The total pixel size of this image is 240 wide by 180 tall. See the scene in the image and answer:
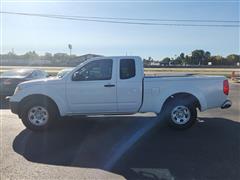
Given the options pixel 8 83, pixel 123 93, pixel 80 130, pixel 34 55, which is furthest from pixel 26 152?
pixel 34 55

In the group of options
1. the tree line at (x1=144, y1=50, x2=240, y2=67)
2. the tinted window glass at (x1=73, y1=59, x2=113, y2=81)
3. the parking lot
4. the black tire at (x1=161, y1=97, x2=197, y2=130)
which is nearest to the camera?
the parking lot

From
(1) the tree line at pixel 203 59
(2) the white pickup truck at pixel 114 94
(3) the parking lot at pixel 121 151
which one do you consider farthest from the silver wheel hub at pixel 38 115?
(1) the tree line at pixel 203 59

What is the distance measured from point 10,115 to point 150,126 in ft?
15.7

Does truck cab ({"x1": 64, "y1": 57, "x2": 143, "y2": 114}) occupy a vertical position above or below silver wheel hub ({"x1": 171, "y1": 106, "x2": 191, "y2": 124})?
above

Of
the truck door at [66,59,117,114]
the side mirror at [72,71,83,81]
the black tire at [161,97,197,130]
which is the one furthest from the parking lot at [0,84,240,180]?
the side mirror at [72,71,83,81]

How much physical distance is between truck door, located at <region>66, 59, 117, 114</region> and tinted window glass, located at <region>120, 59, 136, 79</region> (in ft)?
0.67

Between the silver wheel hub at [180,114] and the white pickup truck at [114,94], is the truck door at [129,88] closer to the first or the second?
the white pickup truck at [114,94]

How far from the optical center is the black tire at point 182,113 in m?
8.38

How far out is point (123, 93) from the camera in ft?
27.7

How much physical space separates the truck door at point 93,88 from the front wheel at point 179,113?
4.50ft

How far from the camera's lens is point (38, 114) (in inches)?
337

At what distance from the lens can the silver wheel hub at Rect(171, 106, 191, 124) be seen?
8.42 m

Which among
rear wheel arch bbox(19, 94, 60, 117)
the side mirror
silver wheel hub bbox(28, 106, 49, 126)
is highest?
the side mirror

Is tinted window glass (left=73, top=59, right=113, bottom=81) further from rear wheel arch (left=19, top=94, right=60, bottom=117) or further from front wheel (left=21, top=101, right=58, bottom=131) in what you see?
front wheel (left=21, top=101, right=58, bottom=131)
